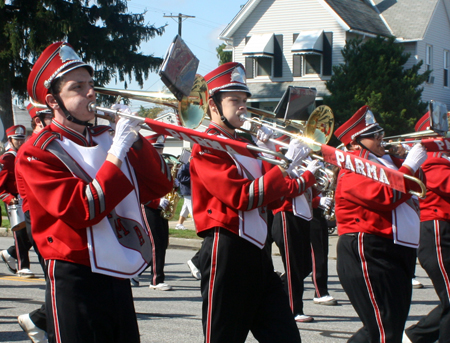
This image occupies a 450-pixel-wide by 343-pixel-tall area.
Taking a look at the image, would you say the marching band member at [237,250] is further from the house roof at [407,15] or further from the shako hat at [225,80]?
the house roof at [407,15]

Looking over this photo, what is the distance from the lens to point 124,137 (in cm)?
322

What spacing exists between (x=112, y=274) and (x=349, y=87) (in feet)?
79.7

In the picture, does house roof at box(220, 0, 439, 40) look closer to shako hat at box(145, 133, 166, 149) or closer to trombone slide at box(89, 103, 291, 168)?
shako hat at box(145, 133, 166, 149)

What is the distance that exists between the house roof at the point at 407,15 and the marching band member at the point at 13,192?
2448cm

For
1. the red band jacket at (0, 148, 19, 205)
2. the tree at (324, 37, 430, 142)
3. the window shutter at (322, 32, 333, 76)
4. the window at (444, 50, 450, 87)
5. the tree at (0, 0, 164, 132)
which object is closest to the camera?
the red band jacket at (0, 148, 19, 205)

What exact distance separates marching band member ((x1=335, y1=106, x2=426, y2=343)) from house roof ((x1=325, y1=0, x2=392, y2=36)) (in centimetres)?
2570

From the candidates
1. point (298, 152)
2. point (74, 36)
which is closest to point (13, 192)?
point (298, 152)

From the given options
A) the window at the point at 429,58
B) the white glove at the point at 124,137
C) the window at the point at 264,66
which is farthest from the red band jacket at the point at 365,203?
the window at the point at 429,58

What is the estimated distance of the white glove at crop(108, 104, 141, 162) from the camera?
3201 mm

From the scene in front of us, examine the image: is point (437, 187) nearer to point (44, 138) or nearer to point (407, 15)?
point (44, 138)

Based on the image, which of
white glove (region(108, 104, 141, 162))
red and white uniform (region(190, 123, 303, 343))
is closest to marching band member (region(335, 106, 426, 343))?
red and white uniform (region(190, 123, 303, 343))

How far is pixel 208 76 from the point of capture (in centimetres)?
441

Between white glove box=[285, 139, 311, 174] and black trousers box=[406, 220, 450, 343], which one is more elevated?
white glove box=[285, 139, 311, 174]

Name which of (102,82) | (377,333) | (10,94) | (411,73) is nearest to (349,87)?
(411,73)
